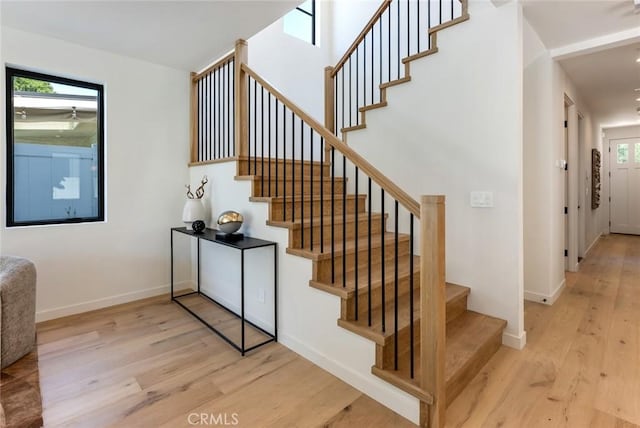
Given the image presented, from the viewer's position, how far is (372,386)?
71.7 inches

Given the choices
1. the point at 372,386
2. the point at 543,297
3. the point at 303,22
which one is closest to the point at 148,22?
the point at 303,22

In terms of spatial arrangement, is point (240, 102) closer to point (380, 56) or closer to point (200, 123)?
point (200, 123)

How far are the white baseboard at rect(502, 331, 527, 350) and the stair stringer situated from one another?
116 centimetres

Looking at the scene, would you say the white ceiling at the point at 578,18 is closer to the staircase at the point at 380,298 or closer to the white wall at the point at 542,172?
the white wall at the point at 542,172

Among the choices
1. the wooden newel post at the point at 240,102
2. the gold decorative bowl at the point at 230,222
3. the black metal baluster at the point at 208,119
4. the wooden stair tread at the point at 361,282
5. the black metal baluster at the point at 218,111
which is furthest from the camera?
the black metal baluster at the point at 208,119

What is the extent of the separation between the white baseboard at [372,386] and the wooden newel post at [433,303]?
87 mm

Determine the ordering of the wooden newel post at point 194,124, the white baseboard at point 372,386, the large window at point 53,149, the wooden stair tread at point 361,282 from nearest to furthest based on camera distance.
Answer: the white baseboard at point 372,386
the wooden stair tread at point 361,282
the large window at point 53,149
the wooden newel post at point 194,124

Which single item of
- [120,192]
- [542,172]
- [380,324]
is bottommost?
[380,324]

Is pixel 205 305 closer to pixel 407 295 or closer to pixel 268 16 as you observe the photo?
pixel 407 295

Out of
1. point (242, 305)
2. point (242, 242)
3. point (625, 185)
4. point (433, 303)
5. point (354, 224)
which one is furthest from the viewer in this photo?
point (625, 185)

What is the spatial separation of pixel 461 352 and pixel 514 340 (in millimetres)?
664

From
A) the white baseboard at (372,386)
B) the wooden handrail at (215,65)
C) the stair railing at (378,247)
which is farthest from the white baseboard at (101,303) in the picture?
the wooden handrail at (215,65)

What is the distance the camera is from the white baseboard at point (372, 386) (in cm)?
166

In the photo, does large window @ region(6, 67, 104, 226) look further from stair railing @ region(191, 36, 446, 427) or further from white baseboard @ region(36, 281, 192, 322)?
stair railing @ region(191, 36, 446, 427)
